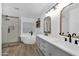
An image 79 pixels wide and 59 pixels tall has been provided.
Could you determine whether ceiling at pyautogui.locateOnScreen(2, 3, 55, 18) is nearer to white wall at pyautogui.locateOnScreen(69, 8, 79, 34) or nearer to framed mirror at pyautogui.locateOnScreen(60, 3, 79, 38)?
framed mirror at pyautogui.locateOnScreen(60, 3, 79, 38)

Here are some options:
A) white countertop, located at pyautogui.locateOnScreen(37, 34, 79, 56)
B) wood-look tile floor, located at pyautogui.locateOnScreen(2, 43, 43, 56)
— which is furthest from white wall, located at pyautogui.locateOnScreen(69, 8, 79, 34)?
wood-look tile floor, located at pyautogui.locateOnScreen(2, 43, 43, 56)

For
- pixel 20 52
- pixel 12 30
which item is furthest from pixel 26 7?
pixel 12 30

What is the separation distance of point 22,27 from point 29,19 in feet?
2.77

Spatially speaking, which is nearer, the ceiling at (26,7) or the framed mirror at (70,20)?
the framed mirror at (70,20)

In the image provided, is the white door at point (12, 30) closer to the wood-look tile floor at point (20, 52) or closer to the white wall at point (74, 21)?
the wood-look tile floor at point (20, 52)

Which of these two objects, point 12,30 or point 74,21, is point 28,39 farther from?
point 74,21

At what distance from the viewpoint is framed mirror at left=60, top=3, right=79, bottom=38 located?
180 centimetres

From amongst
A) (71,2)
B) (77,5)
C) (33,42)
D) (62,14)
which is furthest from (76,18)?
(33,42)

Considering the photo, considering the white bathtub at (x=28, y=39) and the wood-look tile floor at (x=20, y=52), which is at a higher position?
the white bathtub at (x=28, y=39)

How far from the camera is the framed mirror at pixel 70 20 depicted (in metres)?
1.80

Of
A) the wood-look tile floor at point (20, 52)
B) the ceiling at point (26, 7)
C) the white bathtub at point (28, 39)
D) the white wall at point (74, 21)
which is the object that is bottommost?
the wood-look tile floor at point (20, 52)

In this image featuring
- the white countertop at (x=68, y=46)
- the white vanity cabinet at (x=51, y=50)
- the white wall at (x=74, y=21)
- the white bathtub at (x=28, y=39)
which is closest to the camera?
the white countertop at (x=68, y=46)

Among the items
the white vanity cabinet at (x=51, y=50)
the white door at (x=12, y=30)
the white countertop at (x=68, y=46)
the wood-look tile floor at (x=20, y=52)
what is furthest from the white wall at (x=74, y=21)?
the white door at (x=12, y=30)

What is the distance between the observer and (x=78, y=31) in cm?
174
